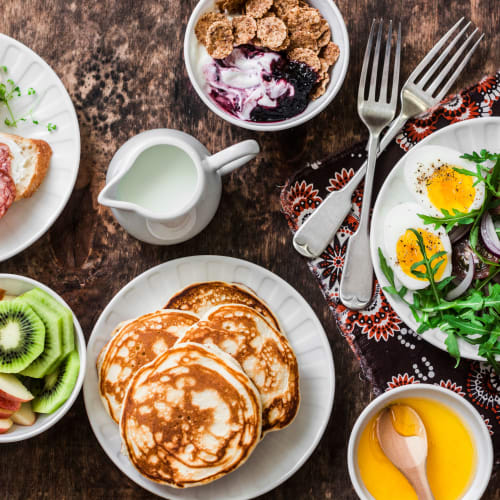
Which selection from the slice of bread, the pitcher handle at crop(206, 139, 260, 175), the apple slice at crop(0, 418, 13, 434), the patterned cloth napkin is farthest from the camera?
the patterned cloth napkin

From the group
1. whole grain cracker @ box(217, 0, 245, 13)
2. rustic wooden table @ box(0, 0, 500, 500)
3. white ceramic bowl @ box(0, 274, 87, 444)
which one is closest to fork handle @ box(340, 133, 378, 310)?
rustic wooden table @ box(0, 0, 500, 500)

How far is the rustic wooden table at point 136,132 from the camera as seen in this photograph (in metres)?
1.78

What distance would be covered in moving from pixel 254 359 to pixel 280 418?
7.4 inches

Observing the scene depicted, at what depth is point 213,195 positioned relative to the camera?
1.56m

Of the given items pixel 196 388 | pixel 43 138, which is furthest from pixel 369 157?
pixel 43 138

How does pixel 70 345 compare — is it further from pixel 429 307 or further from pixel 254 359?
pixel 429 307

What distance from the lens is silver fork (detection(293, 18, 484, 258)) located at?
172 cm

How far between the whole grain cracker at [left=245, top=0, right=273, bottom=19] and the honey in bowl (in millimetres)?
1190

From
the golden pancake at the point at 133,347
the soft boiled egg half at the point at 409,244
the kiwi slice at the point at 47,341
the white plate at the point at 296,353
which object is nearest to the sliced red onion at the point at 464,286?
the soft boiled egg half at the point at 409,244

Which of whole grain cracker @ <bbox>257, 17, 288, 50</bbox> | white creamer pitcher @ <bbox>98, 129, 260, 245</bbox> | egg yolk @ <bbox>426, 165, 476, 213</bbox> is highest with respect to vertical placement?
whole grain cracker @ <bbox>257, 17, 288, 50</bbox>

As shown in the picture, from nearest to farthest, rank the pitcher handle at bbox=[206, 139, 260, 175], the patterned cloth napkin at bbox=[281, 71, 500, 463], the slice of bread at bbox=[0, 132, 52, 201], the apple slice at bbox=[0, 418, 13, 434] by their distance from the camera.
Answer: the pitcher handle at bbox=[206, 139, 260, 175] → the apple slice at bbox=[0, 418, 13, 434] → the slice of bread at bbox=[0, 132, 52, 201] → the patterned cloth napkin at bbox=[281, 71, 500, 463]

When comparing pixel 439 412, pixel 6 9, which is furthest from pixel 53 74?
pixel 439 412

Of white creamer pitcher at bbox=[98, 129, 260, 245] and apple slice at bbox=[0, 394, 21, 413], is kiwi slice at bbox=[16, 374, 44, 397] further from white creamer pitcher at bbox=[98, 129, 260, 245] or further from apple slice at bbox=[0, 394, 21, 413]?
white creamer pitcher at bbox=[98, 129, 260, 245]

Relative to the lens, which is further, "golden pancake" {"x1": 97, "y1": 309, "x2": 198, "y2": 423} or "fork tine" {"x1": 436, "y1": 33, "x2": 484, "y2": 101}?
"fork tine" {"x1": 436, "y1": 33, "x2": 484, "y2": 101}
